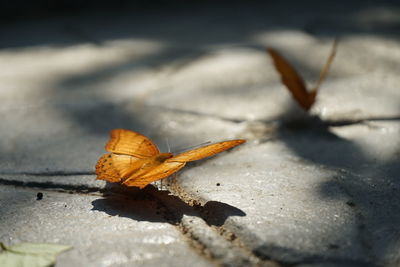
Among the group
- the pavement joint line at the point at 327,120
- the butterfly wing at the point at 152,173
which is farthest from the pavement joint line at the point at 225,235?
the pavement joint line at the point at 327,120

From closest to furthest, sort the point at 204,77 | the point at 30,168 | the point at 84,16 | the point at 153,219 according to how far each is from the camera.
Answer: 1. the point at 153,219
2. the point at 30,168
3. the point at 204,77
4. the point at 84,16

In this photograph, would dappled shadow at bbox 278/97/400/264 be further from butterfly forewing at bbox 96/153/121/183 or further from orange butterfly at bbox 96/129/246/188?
butterfly forewing at bbox 96/153/121/183

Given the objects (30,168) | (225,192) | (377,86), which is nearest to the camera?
(225,192)

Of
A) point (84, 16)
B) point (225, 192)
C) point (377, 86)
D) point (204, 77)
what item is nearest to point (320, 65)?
point (377, 86)

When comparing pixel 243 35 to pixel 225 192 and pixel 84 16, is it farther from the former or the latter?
pixel 225 192

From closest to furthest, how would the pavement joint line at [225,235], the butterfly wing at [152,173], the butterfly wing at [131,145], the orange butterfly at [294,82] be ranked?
the pavement joint line at [225,235] → the butterfly wing at [152,173] → the butterfly wing at [131,145] → the orange butterfly at [294,82]

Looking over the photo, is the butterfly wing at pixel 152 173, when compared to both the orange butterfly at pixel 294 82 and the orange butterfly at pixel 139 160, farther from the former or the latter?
the orange butterfly at pixel 294 82

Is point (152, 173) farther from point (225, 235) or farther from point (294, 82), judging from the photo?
point (294, 82)
